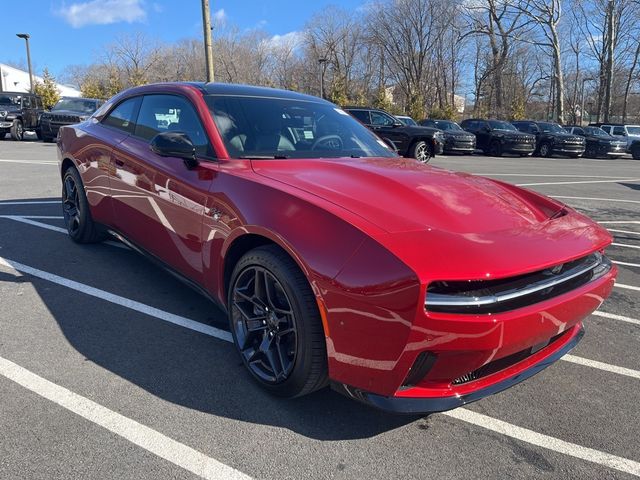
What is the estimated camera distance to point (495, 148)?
872 inches

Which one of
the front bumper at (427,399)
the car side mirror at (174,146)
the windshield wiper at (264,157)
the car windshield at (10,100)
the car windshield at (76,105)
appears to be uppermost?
the car windshield at (10,100)

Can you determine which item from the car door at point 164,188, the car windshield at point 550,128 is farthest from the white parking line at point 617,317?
the car windshield at point 550,128

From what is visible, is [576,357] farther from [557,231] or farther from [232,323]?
[232,323]

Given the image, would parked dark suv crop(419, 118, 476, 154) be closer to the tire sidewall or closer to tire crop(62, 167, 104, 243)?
tire crop(62, 167, 104, 243)

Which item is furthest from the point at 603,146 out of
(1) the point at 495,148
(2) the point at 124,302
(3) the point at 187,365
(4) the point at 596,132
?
(3) the point at 187,365

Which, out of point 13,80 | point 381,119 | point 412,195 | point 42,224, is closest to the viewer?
point 412,195

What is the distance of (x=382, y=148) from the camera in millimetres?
3887

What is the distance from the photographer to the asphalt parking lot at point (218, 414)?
7.00 feet

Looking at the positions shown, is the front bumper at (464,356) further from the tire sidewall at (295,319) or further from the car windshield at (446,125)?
the car windshield at (446,125)

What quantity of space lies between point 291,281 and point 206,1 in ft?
50.9

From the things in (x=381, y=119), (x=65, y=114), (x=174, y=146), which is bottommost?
(x=174, y=146)

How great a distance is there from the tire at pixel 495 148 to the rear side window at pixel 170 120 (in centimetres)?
2025

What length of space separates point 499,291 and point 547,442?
0.86m

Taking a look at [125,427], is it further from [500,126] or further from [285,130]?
[500,126]
